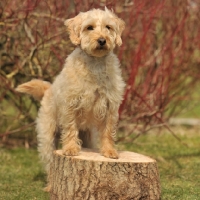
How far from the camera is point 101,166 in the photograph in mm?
4445

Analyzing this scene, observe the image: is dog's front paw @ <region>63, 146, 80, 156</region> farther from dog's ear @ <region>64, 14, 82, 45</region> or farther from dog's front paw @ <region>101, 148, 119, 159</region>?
dog's ear @ <region>64, 14, 82, 45</region>

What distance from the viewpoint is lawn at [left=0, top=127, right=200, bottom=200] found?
5547mm

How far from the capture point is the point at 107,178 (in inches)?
175

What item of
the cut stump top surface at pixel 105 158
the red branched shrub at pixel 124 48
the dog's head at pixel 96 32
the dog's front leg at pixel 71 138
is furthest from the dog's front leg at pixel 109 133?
the red branched shrub at pixel 124 48

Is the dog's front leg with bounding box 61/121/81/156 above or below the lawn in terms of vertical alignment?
above

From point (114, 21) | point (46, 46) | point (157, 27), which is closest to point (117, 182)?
point (114, 21)

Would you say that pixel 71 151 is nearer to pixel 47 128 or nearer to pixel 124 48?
pixel 47 128

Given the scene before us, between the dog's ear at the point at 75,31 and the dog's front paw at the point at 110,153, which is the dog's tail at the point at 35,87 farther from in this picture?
the dog's front paw at the point at 110,153

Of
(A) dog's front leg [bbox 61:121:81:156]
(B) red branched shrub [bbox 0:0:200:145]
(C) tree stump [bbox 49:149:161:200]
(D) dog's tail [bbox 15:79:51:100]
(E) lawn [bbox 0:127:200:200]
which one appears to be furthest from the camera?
(B) red branched shrub [bbox 0:0:200:145]

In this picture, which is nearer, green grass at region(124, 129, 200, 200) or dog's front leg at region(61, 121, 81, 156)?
dog's front leg at region(61, 121, 81, 156)

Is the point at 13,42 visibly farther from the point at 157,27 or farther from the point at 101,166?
the point at 101,166

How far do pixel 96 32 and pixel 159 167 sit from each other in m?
2.74

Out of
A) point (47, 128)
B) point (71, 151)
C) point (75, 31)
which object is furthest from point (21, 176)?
point (75, 31)

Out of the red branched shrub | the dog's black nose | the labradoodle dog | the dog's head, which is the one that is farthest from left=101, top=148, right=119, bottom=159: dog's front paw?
the red branched shrub
